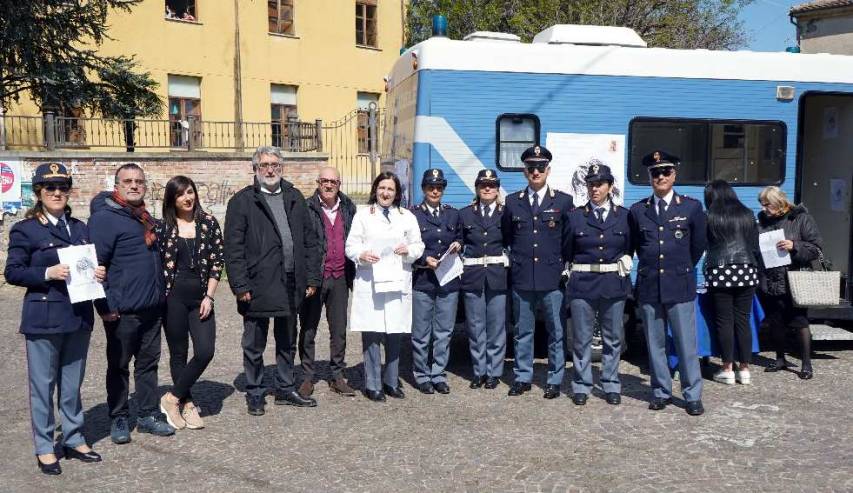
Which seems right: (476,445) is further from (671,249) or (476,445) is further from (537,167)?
(537,167)

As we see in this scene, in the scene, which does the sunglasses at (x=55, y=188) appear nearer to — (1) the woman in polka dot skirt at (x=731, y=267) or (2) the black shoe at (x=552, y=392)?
(2) the black shoe at (x=552, y=392)

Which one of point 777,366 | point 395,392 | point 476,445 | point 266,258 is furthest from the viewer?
point 777,366

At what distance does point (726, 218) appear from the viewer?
6.63 m

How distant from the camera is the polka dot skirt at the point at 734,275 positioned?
21.9 feet

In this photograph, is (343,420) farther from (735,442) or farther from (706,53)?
(706,53)

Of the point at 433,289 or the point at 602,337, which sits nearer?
the point at 602,337

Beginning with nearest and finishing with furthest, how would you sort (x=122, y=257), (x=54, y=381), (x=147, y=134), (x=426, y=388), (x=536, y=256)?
(x=54, y=381) < (x=122, y=257) < (x=536, y=256) < (x=426, y=388) < (x=147, y=134)

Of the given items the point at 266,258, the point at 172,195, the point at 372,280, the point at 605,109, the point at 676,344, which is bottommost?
Result: the point at 676,344

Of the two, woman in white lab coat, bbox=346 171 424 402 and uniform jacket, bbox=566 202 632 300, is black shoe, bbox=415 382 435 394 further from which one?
uniform jacket, bbox=566 202 632 300

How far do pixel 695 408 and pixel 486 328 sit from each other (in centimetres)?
175

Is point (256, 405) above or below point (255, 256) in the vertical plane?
below

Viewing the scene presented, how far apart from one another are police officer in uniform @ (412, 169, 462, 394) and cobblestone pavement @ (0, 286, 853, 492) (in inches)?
11.7

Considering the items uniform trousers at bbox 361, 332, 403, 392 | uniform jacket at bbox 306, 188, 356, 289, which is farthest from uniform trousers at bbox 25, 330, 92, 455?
uniform trousers at bbox 361, 332, 403, 392

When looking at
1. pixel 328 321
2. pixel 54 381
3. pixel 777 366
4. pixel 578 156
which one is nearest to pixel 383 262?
pixel 328 321
